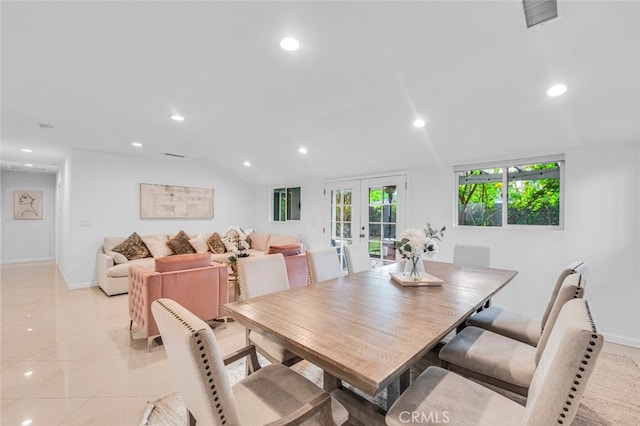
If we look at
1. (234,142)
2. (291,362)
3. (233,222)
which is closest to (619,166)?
(291,362)

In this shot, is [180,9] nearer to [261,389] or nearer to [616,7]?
[261,389]

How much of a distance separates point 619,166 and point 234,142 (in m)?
4.74

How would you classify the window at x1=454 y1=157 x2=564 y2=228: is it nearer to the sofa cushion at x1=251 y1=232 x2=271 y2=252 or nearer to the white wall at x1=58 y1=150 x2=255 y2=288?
the sofa cushion at x1=251 y1=232 x2=271 y2=252

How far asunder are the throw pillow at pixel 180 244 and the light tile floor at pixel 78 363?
1.43 metres

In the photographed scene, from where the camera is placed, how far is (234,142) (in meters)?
4.39

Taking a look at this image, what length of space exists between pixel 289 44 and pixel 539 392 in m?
2.23

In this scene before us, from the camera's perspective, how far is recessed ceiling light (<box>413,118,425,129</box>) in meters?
3.11

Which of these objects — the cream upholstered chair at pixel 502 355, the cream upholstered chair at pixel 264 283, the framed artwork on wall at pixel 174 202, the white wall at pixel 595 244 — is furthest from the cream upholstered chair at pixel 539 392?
the framed artwork on wall at pixel 174 202

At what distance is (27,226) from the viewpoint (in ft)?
22.9

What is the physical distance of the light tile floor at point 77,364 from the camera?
1.82m

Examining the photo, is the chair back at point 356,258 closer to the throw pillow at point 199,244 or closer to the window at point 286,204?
the window at point 286,204

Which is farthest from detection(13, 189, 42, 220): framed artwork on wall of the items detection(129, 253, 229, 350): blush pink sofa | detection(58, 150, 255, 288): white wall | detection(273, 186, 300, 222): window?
detection(129, 253, 229, 350): blush pink sofa

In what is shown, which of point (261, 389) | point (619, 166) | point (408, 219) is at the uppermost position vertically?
point (619, 166)

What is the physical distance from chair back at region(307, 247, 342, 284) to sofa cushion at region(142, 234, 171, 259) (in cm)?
394
